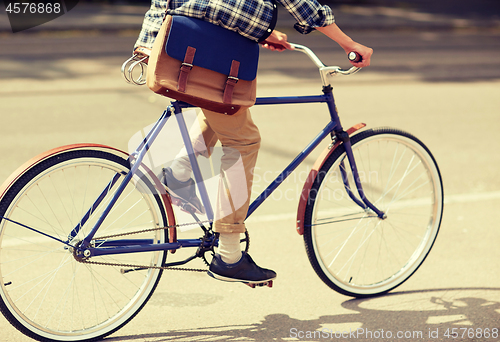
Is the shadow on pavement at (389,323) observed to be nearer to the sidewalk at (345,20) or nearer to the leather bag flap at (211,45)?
the leather bag flap at (211,45)

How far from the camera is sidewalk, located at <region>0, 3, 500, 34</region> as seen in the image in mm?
16297

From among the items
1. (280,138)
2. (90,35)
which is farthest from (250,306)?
(90,35)

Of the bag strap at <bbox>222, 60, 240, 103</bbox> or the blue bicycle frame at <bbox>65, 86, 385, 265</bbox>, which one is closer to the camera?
the bag strap at <bbox>222, 60, 240, 103</bbox>

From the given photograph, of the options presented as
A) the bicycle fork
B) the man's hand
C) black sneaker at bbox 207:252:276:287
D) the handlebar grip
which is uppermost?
the man's hand

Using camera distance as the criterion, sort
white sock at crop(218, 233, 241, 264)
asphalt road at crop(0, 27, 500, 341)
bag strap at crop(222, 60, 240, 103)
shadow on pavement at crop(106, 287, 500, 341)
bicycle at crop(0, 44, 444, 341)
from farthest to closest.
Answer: asphalt road at crop(0, 27, 500, 341)
shadow on pavement at crop(106, 287, 500, 341)
white sock at crop(218, 233, 241, 264)
bicycle at crop(0, 44, 444, 341)
bag strap at crop(222, 60, 240, 103)

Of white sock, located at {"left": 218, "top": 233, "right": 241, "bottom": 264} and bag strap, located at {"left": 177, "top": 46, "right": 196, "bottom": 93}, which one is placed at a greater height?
bag strap, located at {"left": 177, "top": 46, "right": 196, "bottom": 93}

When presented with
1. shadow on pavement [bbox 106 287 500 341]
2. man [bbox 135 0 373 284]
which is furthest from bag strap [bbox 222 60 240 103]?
shadow on pavement [bbox 106 287 500 341]

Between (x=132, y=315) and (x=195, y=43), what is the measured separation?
1.43 metres

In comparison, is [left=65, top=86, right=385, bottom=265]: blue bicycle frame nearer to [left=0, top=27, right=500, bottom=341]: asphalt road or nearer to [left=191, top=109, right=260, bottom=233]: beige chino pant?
[left=191, top=109, right=260, bottom=233]: beige chino pant

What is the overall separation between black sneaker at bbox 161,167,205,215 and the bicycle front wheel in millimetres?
603

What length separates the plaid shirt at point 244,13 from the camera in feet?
8.04

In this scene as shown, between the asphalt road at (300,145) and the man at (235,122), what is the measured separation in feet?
1.37

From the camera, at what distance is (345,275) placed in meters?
3.59

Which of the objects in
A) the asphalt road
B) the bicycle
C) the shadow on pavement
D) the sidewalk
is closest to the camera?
the bicycle
